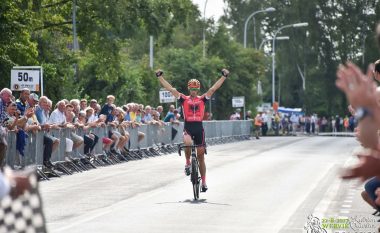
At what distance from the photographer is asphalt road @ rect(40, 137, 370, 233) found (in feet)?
41.0

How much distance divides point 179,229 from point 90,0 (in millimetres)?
28272

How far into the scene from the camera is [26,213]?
4.12 meters

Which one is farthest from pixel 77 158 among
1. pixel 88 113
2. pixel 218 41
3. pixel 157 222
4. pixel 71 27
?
pixel 218 41

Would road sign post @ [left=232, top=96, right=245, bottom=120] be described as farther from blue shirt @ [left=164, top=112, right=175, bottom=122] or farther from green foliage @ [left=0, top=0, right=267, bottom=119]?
blue shirt @ [left=164, top=112, right=175, bottom=122]

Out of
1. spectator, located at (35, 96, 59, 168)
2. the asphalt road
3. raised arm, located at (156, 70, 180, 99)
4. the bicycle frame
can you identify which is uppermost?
raised arm, located at (156, 70, 180, 99)

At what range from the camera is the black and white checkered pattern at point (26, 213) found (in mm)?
4090

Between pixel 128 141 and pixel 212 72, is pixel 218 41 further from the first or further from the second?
pixel 128 141

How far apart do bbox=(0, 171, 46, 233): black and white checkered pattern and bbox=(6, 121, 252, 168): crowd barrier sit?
1542 cm

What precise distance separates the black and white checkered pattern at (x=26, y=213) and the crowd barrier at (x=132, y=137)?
15416mm

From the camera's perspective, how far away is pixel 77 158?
24281 millimetres

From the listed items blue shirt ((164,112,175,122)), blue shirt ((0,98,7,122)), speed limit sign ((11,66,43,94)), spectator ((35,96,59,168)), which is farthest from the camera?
blue shirt ((164,112,175,122))

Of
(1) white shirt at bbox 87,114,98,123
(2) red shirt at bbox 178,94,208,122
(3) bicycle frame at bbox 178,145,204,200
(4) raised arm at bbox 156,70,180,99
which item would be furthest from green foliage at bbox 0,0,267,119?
(3) bicycle frame at bbox 178,145,204,200

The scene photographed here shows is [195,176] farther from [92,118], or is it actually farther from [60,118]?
[92,118]

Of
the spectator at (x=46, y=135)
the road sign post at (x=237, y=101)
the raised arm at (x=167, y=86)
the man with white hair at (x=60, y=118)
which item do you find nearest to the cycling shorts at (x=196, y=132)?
the raised arm at (x=167, y=86)
